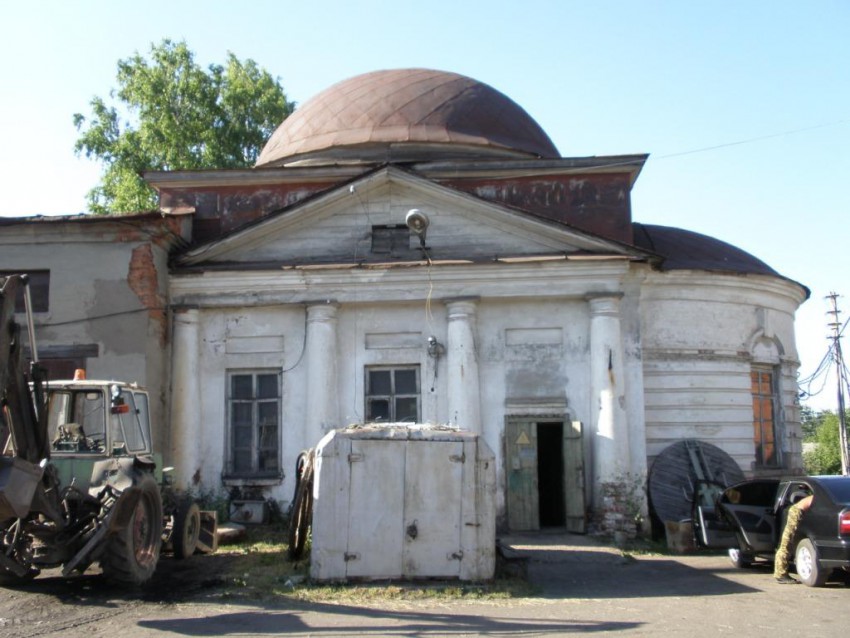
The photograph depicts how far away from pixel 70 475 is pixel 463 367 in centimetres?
723

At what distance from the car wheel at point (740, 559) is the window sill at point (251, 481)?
7519mm

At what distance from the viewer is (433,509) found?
971cm

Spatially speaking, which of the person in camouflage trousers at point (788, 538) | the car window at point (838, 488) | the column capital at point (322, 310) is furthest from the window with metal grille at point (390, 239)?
the car window at point (838, 488)

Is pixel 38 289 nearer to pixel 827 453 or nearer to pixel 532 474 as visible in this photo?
pixel 532 474

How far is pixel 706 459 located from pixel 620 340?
2856 mm

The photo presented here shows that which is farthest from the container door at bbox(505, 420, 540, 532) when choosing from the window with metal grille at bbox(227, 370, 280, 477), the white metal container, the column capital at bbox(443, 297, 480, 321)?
the white metal container

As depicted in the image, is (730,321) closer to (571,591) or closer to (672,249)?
(672,249)

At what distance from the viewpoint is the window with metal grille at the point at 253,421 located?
15.7 metres

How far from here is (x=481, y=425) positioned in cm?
1515

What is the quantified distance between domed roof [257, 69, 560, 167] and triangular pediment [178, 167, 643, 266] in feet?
9.66

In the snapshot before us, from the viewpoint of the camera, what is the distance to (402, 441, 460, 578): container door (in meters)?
9.59

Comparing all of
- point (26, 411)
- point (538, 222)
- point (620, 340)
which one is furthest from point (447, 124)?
point (26, 411)

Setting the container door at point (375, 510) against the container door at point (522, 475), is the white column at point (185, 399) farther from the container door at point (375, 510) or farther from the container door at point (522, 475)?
the container door at point (375, 510)

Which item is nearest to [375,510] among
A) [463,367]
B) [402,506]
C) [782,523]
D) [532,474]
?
[402,506]
